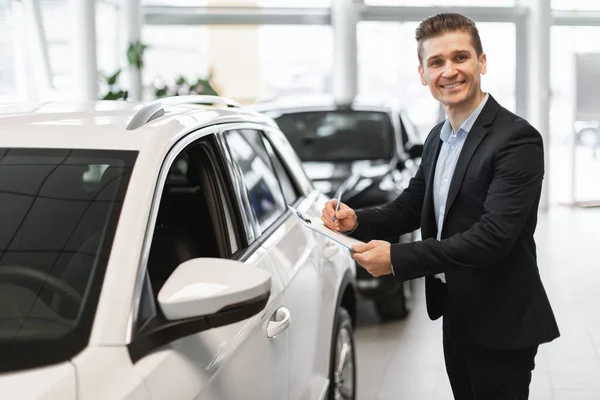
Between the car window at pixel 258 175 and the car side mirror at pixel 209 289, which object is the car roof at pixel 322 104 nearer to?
the car window at pixel 258 175

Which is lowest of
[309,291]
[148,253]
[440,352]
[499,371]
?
[440,352]

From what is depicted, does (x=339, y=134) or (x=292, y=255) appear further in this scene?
(x=339, y=134)

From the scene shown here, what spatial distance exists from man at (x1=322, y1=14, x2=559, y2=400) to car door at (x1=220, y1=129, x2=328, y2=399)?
1.36ft

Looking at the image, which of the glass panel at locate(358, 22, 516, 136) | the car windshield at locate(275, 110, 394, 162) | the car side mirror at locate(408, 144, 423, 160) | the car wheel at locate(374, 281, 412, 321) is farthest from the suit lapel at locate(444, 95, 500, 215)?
the glass panel at locate(358, 22, 516, 136)

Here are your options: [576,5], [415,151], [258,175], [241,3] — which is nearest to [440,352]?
[415,151]

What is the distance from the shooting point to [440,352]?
5109 mm

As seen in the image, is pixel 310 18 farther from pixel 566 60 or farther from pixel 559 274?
pixel 559 274

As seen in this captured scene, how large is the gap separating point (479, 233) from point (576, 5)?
10806 millimetres

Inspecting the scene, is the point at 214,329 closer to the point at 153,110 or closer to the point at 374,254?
the point at 374,254

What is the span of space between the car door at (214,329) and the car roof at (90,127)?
0.20 ft

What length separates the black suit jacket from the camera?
226 centimetres

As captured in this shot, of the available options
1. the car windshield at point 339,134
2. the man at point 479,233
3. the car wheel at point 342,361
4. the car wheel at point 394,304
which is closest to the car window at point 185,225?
the man at point 479,233

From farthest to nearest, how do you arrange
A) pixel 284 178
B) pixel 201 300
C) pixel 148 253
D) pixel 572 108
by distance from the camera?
pixel 572 108 < pixel 284 178 < pixel 148 253 < pixel 201 300

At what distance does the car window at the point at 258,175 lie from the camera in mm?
2803
